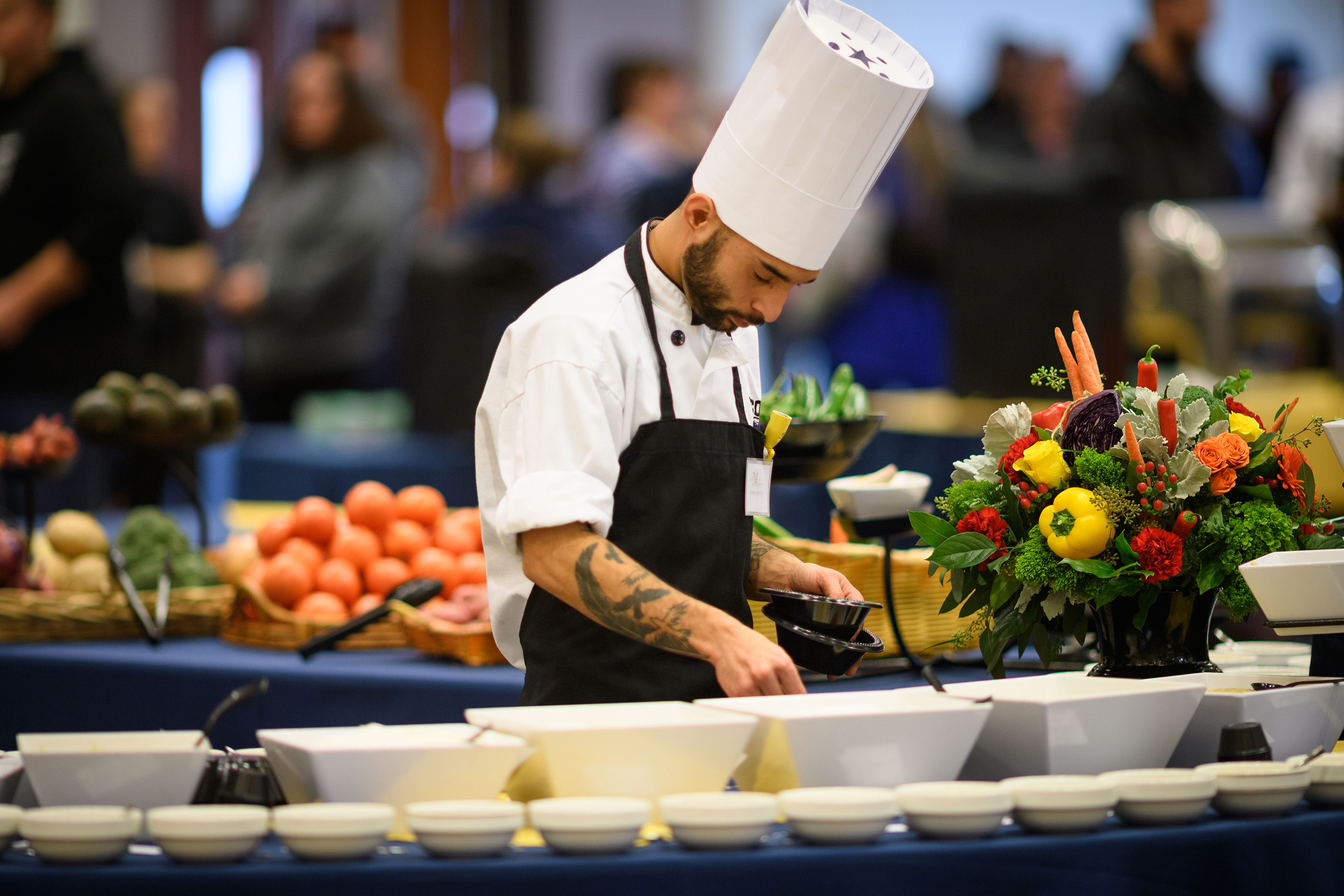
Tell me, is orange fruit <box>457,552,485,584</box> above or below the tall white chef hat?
below

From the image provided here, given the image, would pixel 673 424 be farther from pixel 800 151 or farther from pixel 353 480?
pixel 353 480

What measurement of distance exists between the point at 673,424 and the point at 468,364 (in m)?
4.76

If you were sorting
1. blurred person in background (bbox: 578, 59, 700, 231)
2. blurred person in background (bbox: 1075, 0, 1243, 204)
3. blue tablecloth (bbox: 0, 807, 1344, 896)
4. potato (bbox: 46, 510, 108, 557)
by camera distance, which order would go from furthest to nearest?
blurred person in background (bbox: 578, 59, 700, 231)
blurred person in background (bbox: 1075, 0, 1243, 204)
potato (bbox: 46, 510, 108, 557)
blue tablecloth (bbox: 0, 807, 1344, 896)

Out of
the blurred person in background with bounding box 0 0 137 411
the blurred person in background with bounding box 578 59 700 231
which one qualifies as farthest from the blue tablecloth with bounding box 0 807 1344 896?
the blurred person in background with bounding box 578 59 700 231

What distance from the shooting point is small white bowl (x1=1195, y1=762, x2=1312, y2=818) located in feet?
4.55

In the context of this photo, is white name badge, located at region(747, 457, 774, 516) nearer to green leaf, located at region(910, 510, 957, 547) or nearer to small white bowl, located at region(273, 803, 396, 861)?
Answer: green leaf, located at region(910, 510, 957, 547)

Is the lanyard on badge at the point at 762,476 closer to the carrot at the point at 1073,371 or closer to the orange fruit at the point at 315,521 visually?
the carrot at the point at 1073,371

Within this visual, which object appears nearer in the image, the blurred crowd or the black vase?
the black vase

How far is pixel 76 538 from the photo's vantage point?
326cm

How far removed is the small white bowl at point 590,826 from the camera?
125 centimetres

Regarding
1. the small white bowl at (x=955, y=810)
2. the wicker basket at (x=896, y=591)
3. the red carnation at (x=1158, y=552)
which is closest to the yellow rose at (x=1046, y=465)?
the red carnation at (x=1158, y=552)

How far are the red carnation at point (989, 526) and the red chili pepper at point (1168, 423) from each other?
21 cm

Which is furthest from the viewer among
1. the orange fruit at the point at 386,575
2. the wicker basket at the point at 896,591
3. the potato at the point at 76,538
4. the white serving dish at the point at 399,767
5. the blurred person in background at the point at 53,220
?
the blurred person in background at the point at 53,220

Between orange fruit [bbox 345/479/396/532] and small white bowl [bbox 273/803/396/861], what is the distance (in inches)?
70.6
